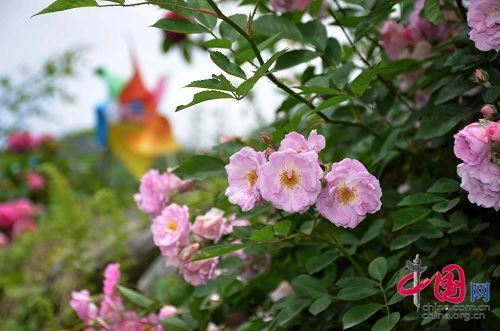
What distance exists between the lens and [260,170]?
56 centimetres

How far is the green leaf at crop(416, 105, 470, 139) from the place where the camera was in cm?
71

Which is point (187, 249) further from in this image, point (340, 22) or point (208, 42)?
point (340, 22)

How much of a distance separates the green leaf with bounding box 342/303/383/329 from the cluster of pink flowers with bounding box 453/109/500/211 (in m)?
0.14

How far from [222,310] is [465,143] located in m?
0.48

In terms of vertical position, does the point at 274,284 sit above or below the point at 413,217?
below

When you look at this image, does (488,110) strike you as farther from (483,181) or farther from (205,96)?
(205,96)

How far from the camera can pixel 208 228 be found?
0.77 m

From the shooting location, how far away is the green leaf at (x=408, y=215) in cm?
66

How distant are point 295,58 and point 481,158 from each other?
298mm

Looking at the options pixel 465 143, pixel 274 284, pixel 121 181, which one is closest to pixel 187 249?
pixel 274 284

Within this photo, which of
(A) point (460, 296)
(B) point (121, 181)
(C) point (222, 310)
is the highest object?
(A) point (460, 296)

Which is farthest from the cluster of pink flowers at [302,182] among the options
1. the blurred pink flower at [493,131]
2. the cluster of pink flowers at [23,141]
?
the cluster of pink flowers at [23,141]

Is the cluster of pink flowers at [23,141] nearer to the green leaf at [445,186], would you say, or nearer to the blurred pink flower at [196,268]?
the blurred pink flower at [196,268]

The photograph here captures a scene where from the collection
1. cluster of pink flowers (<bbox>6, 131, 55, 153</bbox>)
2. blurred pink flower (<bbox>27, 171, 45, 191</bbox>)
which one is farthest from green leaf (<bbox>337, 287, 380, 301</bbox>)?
cluster of pink flowers (<bbox>6, 131, 55, 153</bbox>)
